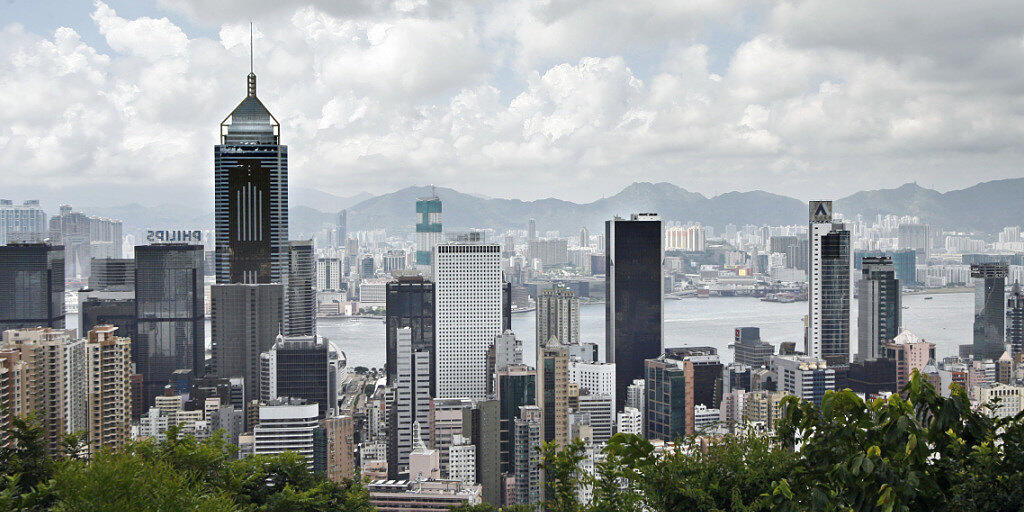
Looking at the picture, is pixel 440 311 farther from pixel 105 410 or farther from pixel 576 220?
pixel 576 220

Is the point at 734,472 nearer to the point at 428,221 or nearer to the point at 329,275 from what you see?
the point at 329,275

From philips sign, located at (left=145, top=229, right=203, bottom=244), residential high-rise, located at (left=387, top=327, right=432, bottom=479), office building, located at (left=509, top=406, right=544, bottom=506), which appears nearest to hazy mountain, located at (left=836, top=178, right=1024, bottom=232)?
residential high-rise, located at (left=387, top=327, right=432, bottom=479)

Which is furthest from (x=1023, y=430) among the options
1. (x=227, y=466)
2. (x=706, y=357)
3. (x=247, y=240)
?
(x=247, y=240)

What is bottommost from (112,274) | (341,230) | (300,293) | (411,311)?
(411,311)

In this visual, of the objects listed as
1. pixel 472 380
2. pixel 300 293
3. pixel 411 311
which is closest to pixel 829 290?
pixel 472 380

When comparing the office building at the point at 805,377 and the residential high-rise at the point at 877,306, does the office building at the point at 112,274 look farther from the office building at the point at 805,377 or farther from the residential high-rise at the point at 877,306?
the residential high-rise at the point at 877,306

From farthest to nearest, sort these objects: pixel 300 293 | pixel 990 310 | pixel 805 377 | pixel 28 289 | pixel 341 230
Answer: pixel 341 230 → pixel 300 293 → pixel 990 310 → pixel 28 289 → pixel 805 377

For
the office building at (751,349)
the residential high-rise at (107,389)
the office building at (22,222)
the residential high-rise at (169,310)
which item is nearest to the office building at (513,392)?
the residential high-rise at (107,389)
